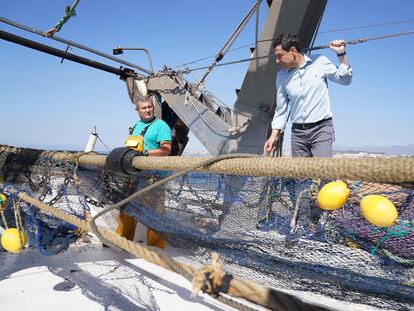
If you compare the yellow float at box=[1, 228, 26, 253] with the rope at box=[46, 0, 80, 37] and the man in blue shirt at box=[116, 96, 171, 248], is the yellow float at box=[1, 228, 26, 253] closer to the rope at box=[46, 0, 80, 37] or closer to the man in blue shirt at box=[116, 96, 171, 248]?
the man in blue shirt at box=[116, 96, 171, 248]

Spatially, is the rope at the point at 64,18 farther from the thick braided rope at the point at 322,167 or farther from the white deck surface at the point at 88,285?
the thick braided rope at the point at 322,167

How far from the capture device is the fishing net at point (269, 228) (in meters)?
1.32

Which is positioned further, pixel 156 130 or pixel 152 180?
pixel 156 130

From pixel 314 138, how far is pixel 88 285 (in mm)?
2149

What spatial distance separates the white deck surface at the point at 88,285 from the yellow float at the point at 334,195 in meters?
1.32

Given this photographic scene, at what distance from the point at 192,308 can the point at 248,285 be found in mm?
1377

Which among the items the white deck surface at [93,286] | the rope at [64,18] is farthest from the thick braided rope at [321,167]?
the rope at [64,18]

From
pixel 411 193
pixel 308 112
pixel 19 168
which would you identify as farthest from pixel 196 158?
pixel 19 168

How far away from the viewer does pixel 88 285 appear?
7.63ft

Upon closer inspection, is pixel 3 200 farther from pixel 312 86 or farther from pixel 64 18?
pixel 64 18

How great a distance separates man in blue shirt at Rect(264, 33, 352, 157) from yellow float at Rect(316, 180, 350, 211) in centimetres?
140

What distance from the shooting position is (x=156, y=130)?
309 centimetres

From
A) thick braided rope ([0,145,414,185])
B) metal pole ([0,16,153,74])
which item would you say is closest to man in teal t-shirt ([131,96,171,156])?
thick braided rope ([0,145,414,185])

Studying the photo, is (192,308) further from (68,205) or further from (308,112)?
(308,112)
